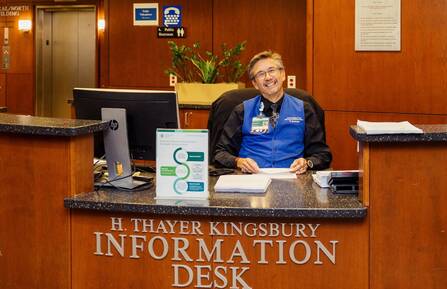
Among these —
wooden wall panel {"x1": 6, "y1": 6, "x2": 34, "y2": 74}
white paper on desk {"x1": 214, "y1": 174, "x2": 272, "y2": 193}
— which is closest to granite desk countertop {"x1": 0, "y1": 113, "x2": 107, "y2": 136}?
white paper on desk {"x1": 214, "y1": 174, "x2": 272, "y2": 193}

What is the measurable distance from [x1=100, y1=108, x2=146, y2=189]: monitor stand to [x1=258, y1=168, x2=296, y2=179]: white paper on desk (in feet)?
2.31

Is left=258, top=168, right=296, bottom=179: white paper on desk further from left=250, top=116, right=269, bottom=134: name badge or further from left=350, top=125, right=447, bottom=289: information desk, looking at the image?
left=350, top=125, right=447, bottom=289: information desk

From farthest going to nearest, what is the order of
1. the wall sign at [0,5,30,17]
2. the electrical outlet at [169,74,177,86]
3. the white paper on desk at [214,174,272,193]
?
the wall sign at [0,5,30,17] → the electrical outlet at [169,74,177,86] → the white paper on desk at [214,174,272,193]

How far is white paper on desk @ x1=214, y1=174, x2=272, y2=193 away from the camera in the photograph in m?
3.14

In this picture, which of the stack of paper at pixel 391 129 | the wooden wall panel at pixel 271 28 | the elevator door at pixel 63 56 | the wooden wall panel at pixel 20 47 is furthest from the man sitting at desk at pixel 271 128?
the wooden wall panel at pixel 20 47

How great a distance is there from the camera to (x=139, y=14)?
27.6ft

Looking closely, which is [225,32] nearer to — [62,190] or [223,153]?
[223,153]

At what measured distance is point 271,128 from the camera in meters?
4.13

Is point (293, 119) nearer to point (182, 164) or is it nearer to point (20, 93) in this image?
point (182, 164)

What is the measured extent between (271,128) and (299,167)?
0.43m

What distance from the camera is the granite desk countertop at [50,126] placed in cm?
296

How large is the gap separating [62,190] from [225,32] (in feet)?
17.8

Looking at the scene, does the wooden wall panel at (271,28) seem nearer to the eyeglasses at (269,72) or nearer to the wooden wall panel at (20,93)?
the wooden wall panel at (20,93)

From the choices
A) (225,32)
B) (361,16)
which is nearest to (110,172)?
(361,16)
